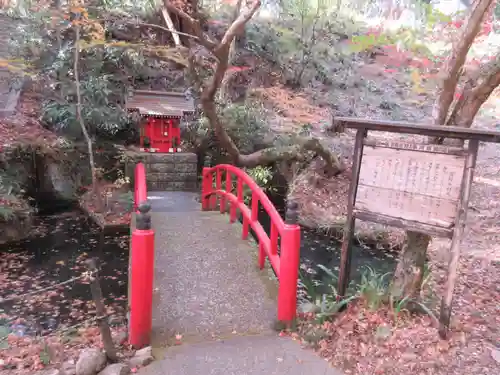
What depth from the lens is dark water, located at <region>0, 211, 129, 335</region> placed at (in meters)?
5.68

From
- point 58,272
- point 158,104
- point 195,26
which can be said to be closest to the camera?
point 195,26

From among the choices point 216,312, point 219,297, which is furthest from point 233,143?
point 216,312

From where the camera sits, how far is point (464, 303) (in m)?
4.76

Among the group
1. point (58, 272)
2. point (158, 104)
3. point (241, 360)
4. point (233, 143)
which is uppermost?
point (158, 104)

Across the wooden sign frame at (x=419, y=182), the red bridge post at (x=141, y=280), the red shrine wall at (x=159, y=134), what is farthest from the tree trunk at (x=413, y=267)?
the red shrine wall at (x=159, y=134)

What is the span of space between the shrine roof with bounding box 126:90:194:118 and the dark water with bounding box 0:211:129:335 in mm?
3265

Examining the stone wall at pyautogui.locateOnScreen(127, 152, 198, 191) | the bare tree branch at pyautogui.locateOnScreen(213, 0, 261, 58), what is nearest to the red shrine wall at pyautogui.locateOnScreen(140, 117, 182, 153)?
the stone wall at pyautogui.locateOnScreen(127, 152, 198, 191)

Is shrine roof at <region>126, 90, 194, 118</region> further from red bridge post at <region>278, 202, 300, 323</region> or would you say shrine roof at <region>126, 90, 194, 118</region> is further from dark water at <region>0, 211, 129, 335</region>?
red bridge post at <region>278, 202, 300, 323</region>

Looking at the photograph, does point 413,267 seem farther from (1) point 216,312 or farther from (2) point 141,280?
(2) point 141,280

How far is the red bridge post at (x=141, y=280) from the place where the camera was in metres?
3.36

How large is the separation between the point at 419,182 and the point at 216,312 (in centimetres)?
233

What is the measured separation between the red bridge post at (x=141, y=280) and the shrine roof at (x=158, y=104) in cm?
761

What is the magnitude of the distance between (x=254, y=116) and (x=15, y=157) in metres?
6.79

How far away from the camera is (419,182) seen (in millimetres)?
3387
